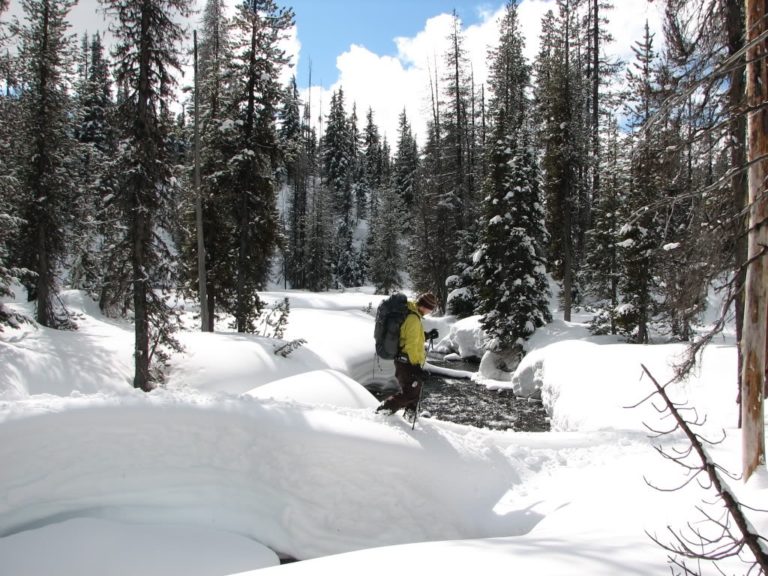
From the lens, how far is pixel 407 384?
6711mm

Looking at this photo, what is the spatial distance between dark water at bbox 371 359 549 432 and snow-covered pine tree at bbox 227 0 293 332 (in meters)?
7.60

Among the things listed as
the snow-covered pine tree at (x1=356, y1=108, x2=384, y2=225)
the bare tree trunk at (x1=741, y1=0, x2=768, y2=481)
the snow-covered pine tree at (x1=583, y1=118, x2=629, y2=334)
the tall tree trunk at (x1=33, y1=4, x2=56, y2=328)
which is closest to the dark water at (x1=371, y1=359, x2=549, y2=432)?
the snow-covered pine tree at (x1=583, y1=118, x2=629, y2=334)

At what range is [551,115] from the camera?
2345 cm

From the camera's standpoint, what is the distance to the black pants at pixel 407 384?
6648 mm

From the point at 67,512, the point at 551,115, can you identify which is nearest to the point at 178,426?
the point at 67,512

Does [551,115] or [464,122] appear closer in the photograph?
[551,115]

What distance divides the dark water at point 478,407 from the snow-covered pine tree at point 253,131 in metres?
7.60

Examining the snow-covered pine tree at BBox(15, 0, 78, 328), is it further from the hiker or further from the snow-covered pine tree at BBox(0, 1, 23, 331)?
the hiker

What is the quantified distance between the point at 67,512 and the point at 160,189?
30.8 feet

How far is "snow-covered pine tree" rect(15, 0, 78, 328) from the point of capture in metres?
16.6

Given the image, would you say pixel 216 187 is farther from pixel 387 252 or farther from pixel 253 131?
pixel 387 252

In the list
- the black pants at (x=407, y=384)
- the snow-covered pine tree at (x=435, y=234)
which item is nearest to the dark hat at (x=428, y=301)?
the black pants at (x=407, y=384)

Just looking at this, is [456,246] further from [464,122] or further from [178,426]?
[178,426]

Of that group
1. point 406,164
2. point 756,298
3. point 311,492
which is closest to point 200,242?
point 311,492
